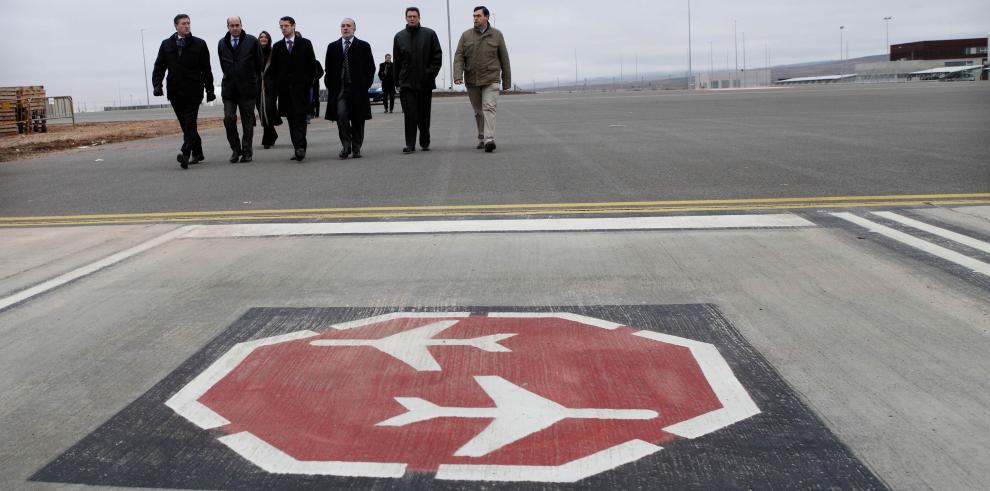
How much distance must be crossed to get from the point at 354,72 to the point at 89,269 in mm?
7655

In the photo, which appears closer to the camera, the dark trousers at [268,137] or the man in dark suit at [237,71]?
the man in dark suit at [237,71]

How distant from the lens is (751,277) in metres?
5.03

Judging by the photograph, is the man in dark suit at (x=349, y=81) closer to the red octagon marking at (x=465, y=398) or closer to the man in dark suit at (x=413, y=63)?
the man in dark suit at (x=413, y=63)

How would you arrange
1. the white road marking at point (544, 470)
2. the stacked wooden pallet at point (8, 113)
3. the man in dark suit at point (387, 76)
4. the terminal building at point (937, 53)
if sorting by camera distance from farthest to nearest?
the terminal building at point (937, 53) → the man in dark suit at point (387, 76) → the stacked wooden pallet at point (8, 113) → the white road marking at point (544, 470)

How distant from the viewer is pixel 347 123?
1301cm

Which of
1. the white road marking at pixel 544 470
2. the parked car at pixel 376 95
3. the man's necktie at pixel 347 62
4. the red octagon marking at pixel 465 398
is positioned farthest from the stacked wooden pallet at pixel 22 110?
the white road marking at pixel 544 470

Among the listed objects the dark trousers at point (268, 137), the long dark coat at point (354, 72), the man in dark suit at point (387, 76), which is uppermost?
the man in dark suit at point (387, 76)

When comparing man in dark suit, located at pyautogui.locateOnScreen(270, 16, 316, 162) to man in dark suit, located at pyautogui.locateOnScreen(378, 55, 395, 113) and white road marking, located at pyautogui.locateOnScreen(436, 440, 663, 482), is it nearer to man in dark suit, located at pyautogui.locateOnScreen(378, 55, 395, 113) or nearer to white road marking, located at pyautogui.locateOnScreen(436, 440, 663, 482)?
white road marking, located at pyautogui.locateOnScreen(436, 440, 663, 482)

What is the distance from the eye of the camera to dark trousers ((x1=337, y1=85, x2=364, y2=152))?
1291 centimetres

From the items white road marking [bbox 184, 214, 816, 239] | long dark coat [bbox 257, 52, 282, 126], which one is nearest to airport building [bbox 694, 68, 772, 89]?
long dark coat [bbox 257, 52, 282, 126]

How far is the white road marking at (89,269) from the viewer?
16.5ft

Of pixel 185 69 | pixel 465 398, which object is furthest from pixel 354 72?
pixel 465 398

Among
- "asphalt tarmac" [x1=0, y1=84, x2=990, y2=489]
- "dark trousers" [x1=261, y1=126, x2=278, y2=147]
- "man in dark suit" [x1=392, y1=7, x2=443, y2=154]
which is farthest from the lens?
"dark trousers" [x1=261, y1=126, x2=278, y2=147]

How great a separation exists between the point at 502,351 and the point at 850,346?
1.46 metres
